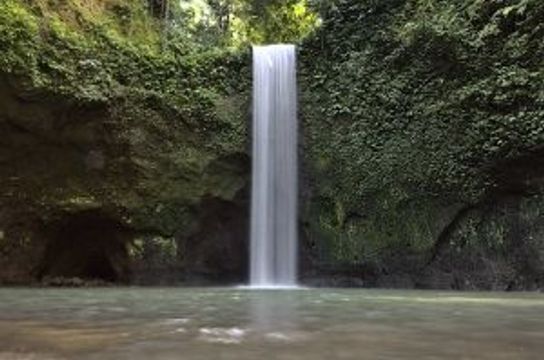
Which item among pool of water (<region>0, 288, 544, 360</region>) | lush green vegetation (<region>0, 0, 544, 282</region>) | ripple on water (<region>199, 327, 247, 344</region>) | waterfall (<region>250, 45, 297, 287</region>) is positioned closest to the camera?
pool of water (<region>0, 288, 544, 360</region>)

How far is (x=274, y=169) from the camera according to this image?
15883 millimetres

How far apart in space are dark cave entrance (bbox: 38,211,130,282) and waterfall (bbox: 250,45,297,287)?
2.96m

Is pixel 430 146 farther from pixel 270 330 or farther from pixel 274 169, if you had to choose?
pixel 270 330

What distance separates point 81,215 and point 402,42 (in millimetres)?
7838

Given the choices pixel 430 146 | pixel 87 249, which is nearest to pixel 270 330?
pixel 430 146

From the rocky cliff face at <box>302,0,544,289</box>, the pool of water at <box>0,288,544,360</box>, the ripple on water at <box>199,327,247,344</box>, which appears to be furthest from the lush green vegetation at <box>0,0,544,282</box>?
the ripple on water at <box>199,327,247,344</box>

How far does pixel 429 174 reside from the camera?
14422 mm

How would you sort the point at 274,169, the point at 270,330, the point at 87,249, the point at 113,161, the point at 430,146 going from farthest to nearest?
the point at 87,249
the point at 274,169
the point at 113,161
the point at 430,146
the point at 270,330

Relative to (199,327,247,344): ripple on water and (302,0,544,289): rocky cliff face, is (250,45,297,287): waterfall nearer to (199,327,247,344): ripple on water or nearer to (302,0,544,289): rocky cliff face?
(302,0,544,289): rocky cliff face

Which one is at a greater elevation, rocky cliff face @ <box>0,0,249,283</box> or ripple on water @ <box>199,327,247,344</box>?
rocky cliff face @ <box>0,0,249,283</box>

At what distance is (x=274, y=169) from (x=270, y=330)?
1030 centimetres

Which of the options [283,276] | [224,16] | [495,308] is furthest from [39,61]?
[224,16]

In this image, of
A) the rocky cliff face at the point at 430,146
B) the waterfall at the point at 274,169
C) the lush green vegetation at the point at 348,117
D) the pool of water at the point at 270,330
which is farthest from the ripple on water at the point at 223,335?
the waterfall at the point at 274,169

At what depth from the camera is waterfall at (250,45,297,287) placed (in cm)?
1519
